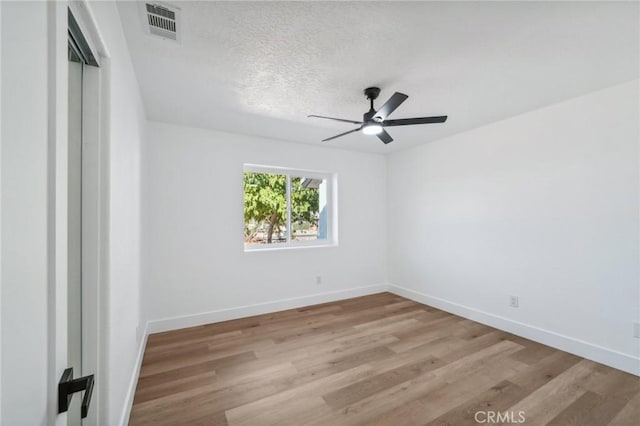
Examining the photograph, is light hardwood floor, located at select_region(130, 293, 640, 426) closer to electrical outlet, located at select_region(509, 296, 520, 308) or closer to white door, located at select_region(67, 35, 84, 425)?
electrical outlet, located at select_region(509, 296, 520, 308)

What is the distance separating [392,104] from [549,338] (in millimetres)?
2840

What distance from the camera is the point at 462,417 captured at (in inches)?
69.7

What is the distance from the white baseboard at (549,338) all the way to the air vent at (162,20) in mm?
4096

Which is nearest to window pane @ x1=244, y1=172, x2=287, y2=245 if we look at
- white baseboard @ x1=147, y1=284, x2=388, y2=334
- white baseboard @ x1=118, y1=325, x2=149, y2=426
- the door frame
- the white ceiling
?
white baseboard @ x1=147, y1=284, x2=388, y2=334

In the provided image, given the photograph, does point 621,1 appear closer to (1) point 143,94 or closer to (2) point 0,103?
(2) point 0,103

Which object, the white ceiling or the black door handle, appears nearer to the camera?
the black door handle

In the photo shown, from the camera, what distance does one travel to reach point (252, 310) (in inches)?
142

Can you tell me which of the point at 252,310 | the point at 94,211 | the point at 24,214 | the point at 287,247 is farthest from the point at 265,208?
the point at 24,214

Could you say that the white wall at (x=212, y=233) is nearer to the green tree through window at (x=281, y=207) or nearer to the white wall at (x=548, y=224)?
the green tree through window at (x=281, y=207)

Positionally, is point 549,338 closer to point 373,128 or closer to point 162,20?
point 373,128

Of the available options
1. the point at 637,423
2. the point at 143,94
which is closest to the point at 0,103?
the point at 143,94

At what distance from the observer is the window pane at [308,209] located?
416cm

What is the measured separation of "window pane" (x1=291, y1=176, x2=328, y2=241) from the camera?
4156mm

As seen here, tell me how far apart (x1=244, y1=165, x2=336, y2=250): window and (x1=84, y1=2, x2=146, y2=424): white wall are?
6.04 feet
